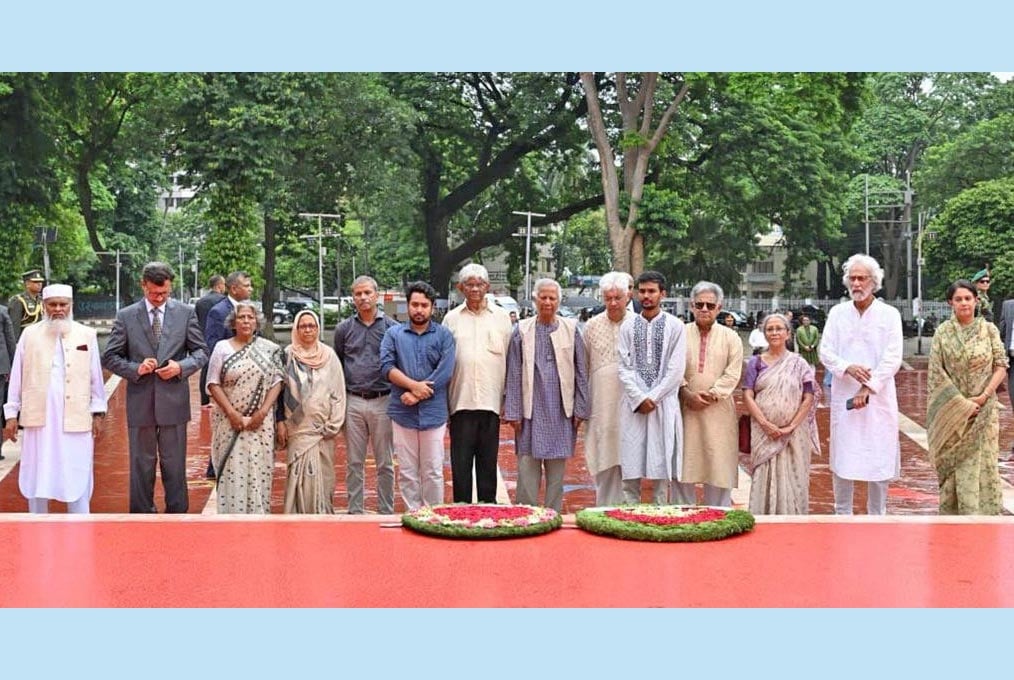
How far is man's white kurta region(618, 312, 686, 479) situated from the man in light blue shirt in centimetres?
113

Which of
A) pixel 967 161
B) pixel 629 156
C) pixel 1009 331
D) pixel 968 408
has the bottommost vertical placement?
pixel 968 408

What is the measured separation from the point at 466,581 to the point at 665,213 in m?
18.0

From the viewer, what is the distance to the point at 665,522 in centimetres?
676

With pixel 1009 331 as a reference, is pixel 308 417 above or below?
below

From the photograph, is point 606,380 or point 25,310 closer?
point 606,380

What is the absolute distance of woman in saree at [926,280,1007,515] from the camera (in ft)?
25.1

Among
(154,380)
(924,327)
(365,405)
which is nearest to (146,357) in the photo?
(154,380)

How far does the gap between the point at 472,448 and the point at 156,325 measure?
220 centimetres

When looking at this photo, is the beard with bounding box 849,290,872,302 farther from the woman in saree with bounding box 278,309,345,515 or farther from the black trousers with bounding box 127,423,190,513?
the black trousers with bounding box 127,423,190,513

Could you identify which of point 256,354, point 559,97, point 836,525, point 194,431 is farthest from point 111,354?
point 559,97

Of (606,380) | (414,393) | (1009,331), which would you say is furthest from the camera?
(1009,331)

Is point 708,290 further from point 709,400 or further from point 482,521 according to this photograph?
point 482,521

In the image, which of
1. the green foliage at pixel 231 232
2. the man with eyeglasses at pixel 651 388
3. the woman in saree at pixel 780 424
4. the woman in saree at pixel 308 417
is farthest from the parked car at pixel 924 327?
the woman in saree at pixel 308 417

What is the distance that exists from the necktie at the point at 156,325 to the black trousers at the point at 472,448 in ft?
6.53
